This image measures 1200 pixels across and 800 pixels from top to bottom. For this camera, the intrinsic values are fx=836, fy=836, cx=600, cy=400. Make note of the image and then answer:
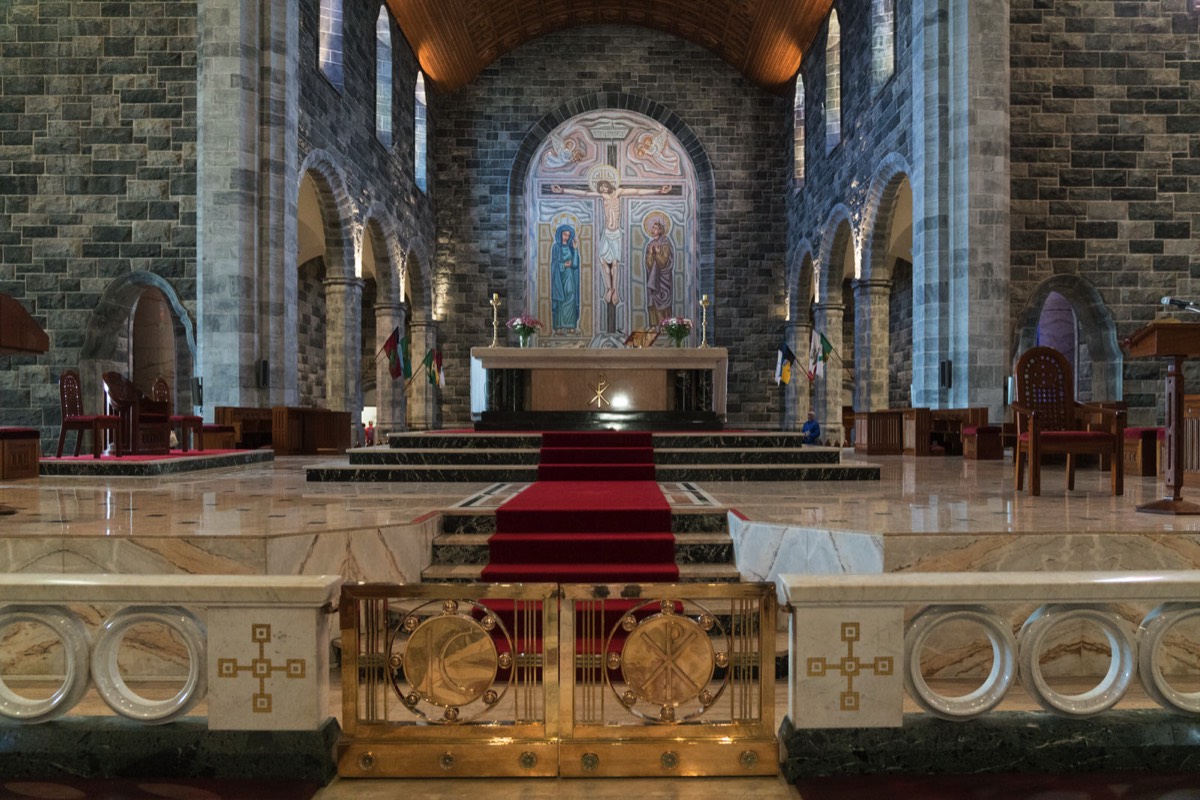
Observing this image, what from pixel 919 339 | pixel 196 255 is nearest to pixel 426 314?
pixel 196 255

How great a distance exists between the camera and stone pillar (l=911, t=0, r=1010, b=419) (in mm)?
9195

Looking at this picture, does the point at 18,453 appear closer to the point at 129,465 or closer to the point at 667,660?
the point at 129,465

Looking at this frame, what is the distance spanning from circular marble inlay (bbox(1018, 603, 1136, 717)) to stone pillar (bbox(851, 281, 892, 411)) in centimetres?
1087

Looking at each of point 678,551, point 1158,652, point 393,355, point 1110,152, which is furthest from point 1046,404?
point 393,355

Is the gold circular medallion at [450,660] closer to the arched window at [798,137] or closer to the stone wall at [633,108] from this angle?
the stone wall at [633,108]

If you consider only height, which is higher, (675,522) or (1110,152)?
(1110,152)

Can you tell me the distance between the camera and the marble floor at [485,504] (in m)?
2.24

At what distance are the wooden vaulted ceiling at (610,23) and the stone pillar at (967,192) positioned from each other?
6.01m

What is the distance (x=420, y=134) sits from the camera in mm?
17016

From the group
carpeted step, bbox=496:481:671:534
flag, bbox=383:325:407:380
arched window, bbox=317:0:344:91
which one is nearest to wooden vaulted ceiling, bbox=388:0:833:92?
arched window, bbox=317:0:344:91

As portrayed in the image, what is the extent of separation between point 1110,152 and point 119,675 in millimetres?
11328

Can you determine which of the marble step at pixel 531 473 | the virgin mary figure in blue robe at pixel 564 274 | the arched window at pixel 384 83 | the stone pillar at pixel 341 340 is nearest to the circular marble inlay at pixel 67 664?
the marble step at pixel 531 473

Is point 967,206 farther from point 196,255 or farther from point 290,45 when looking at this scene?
point 196,255

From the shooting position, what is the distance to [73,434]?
33.5ft
